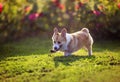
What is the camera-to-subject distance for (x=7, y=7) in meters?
6.83

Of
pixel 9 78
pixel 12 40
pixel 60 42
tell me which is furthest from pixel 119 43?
pixel 9 78

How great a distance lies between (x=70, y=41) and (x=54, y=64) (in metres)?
0.84

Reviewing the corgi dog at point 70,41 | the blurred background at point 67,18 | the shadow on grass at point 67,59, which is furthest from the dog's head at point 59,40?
the blurred background at point 67,18

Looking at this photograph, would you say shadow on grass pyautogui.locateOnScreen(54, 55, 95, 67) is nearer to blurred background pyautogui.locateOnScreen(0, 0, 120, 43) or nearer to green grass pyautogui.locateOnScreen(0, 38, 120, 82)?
green grass pyautogui.locateOnScreen(0, 38, 120, 82)

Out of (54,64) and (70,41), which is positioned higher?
(70,41)

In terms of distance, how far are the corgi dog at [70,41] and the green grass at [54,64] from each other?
128 millimetres

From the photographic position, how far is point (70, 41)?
6.37m

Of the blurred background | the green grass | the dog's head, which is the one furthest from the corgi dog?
the blurred background

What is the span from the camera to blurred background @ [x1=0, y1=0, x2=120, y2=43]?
7215 mm

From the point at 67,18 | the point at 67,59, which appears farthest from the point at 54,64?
the point at 67,18

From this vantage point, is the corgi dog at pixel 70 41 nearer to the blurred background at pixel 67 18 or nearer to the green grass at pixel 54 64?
the green grass at pixel 54 64

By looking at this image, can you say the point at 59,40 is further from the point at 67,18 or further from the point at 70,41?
the point at 67,18

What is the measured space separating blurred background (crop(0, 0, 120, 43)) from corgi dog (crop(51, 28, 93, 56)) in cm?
65

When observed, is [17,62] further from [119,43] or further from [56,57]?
[119,43]
